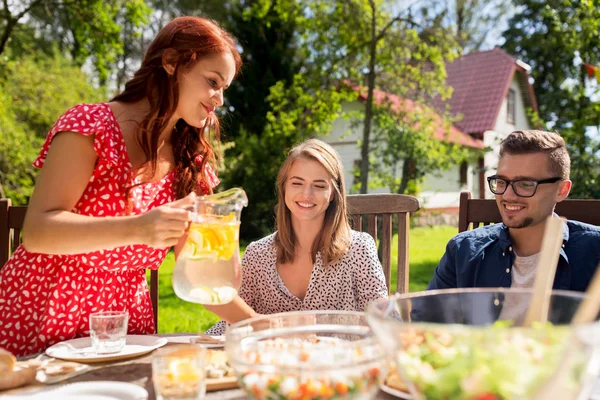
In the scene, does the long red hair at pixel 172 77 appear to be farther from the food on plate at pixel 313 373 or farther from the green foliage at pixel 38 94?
the green foliage at pixel 38 94

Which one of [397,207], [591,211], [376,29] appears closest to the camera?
[591,211]

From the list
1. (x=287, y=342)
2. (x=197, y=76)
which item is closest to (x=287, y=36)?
(x=197, y=76)

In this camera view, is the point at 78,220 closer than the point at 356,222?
Yes

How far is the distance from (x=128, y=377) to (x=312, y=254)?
1487 mm

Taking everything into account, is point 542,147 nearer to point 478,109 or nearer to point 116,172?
point 116,172

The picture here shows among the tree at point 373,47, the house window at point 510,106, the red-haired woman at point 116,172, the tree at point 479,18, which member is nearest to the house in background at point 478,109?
the house window at point 510,106

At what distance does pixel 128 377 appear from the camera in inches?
48.4

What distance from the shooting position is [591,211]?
6.87 ft

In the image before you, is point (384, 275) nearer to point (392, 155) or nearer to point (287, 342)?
point (287, 342)

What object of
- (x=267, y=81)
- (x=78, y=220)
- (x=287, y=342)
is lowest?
(x=287, y=342)

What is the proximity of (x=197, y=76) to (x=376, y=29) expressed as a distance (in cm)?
822

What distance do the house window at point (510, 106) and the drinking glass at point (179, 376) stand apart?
20.2 meters

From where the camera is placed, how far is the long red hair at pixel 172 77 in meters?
1.70

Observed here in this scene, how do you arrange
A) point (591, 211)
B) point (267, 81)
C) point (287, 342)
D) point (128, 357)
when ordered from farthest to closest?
1. point (267, 81)
2. point (591, 211)
3. point (128, 357)
4. point (287, 342)
